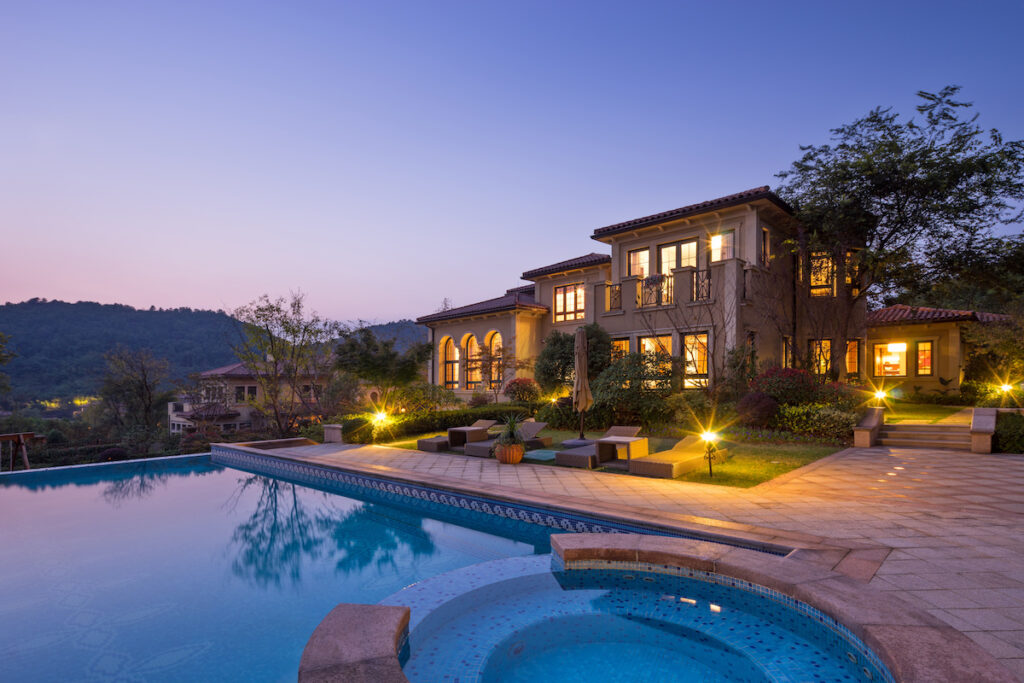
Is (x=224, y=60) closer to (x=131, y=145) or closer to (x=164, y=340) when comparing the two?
(x=131, y=145)

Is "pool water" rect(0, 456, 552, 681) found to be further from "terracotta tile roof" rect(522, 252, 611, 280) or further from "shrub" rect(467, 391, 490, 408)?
"terracotta tile roof" rect(522, 252, 611, 280)

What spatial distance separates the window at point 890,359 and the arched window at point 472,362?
17185mm

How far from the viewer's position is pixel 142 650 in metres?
3.92

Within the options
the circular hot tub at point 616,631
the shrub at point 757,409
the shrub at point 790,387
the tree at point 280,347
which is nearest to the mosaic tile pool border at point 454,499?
the circular hot tub at point 616,631

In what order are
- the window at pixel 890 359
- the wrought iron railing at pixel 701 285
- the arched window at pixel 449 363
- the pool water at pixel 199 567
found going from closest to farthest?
the pool water at pixel 199 567 < the wrought iron railing at pixel 701 285 < the window at pixel 890 359 < the arched window at pixel 449 363

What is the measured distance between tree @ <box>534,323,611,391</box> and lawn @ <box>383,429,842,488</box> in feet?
12.5

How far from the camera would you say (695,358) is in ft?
52.6

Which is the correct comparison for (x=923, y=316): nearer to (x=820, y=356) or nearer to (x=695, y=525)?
(x=820, y=356)

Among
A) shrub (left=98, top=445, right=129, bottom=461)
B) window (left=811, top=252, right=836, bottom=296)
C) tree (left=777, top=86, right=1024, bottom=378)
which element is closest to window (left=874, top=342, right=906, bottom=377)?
tree (left=777, top=86, right=1024, bottom=378)

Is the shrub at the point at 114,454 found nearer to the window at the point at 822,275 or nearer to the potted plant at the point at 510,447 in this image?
the potted plant at the point at 510,447

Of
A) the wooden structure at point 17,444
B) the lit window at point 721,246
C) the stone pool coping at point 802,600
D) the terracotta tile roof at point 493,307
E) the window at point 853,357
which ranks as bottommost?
the wooden structure at point 17,444

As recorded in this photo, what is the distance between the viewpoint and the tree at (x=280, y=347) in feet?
53.6

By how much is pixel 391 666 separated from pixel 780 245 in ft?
58.3

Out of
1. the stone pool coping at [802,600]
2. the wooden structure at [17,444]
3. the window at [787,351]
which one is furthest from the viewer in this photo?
the window at [787,351]
